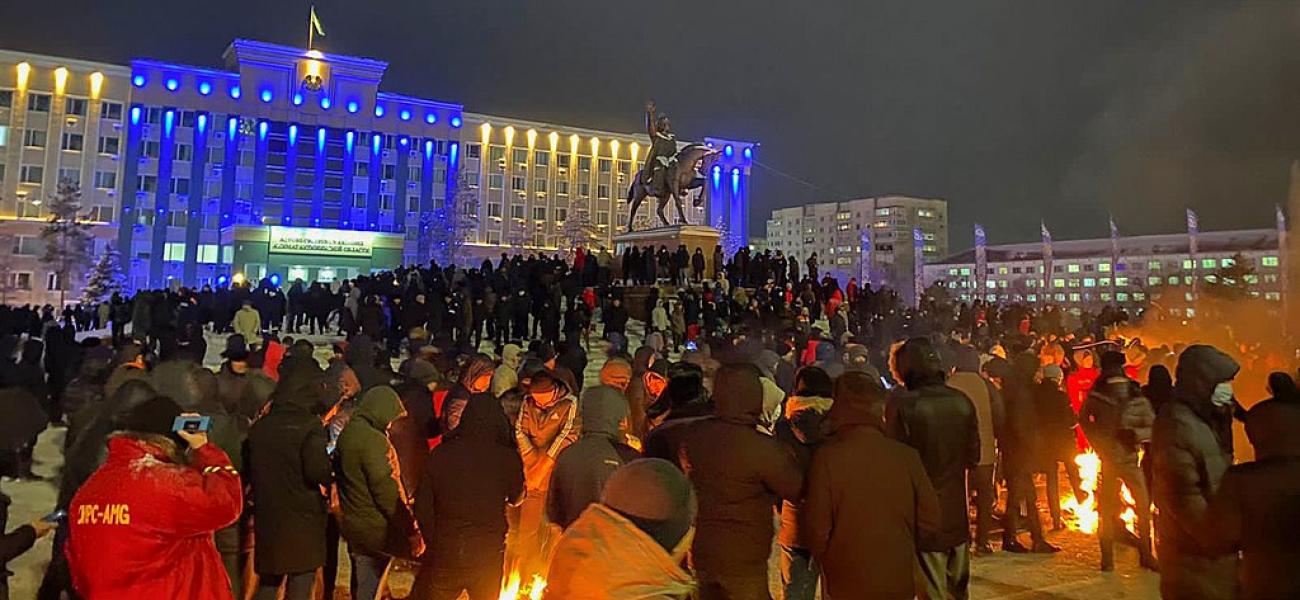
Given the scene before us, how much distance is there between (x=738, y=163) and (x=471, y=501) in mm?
78822

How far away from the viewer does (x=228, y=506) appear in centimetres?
326

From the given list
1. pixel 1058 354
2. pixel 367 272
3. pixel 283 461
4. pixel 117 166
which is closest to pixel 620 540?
pixel 283 461

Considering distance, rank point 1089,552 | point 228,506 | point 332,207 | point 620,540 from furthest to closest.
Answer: point 332,207 < point 1089,552 < point 228,506 < point 620,540

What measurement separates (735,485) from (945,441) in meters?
1.74

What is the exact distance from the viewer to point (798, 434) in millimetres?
5215

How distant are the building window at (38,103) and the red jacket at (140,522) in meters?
70.8

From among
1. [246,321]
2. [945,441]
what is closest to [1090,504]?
[945,441]

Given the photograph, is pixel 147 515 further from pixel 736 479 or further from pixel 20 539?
pixel 736 479

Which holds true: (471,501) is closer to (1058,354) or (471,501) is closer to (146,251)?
(1058,354)

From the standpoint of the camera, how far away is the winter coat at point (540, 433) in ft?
18.8

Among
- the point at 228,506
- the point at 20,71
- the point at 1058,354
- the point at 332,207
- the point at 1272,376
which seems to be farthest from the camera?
the point at 332,207

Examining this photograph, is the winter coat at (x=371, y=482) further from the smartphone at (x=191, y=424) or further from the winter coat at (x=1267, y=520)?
the winter coat at (x=1267, y=520)

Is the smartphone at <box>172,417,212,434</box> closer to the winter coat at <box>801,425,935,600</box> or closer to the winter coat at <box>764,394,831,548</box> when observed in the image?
the winter coat at <box>801,425,935,600</box>

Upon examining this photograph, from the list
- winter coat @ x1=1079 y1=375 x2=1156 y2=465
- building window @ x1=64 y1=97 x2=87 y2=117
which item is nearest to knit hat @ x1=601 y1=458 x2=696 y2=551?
winter coat @ x1=1079 y1=375 x2=1156 y2=465
